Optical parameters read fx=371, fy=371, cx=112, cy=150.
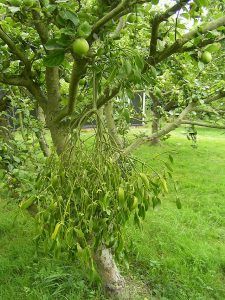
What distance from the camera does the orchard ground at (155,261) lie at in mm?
3314

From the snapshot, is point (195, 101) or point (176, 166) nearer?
point (195, 101)

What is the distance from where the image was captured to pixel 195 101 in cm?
328

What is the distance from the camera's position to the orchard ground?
3314 millimetres

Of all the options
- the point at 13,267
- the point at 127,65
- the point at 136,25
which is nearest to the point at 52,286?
the point at 13,267

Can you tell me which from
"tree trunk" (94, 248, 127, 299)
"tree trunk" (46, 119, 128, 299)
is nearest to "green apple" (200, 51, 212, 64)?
"tree trunk" (46, 119, 128, 299)

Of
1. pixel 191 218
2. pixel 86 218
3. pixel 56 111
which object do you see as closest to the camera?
pixel 86 218

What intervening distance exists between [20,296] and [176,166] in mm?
6171

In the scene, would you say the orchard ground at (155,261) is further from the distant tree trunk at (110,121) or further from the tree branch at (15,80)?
the tree branch at (15,80)

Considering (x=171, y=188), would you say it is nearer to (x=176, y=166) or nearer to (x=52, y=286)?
(x=176, y=166)

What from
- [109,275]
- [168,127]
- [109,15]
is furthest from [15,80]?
[109,275]

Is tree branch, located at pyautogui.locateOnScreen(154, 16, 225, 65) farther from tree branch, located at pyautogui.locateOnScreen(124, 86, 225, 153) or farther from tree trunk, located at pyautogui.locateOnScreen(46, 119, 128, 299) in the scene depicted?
tree trunk, located at pyautogui.locateOnScreen(46, 119, 128, 299)

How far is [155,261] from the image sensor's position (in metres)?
3.88

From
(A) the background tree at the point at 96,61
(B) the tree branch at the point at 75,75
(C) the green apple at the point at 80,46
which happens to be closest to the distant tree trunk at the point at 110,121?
(A) the background tree at the point at 96,61

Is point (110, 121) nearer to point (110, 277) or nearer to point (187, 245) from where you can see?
point (110, 277)
